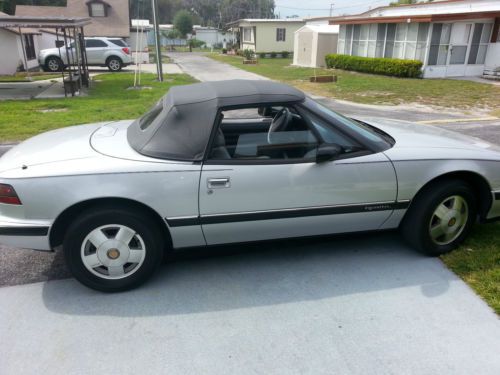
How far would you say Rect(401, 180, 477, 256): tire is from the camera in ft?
11.4

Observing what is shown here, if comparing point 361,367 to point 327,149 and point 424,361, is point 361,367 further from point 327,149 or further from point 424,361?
point 327,149

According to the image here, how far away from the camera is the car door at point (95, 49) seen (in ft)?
75.3

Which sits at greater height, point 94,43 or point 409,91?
point 94,43

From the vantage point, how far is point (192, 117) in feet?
10.5

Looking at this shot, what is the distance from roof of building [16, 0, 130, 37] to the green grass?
120ft

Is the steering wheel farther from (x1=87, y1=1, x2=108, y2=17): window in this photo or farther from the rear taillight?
(x1=87, y1=1, x2=108, y2=17): window

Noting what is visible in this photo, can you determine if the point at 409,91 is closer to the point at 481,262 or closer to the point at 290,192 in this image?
the point at 481,262

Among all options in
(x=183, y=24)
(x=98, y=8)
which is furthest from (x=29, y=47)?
(x=183, y=24)

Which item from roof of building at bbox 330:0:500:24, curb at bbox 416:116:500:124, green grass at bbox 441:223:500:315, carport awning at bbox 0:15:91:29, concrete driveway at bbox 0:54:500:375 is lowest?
curb at bbox 416:116:500:124

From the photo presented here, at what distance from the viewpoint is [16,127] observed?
862 cm

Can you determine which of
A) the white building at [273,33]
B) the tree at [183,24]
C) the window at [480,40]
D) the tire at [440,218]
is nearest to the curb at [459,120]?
the tire at [440,218]

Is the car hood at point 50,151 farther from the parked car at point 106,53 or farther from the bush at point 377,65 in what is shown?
the parked car at point 106,53

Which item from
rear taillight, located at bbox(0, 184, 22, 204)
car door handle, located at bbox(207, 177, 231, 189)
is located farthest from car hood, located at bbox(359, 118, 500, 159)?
rear taillight, located at bbox(0, 184, 22, 204)

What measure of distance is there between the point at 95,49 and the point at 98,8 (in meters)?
17.7
